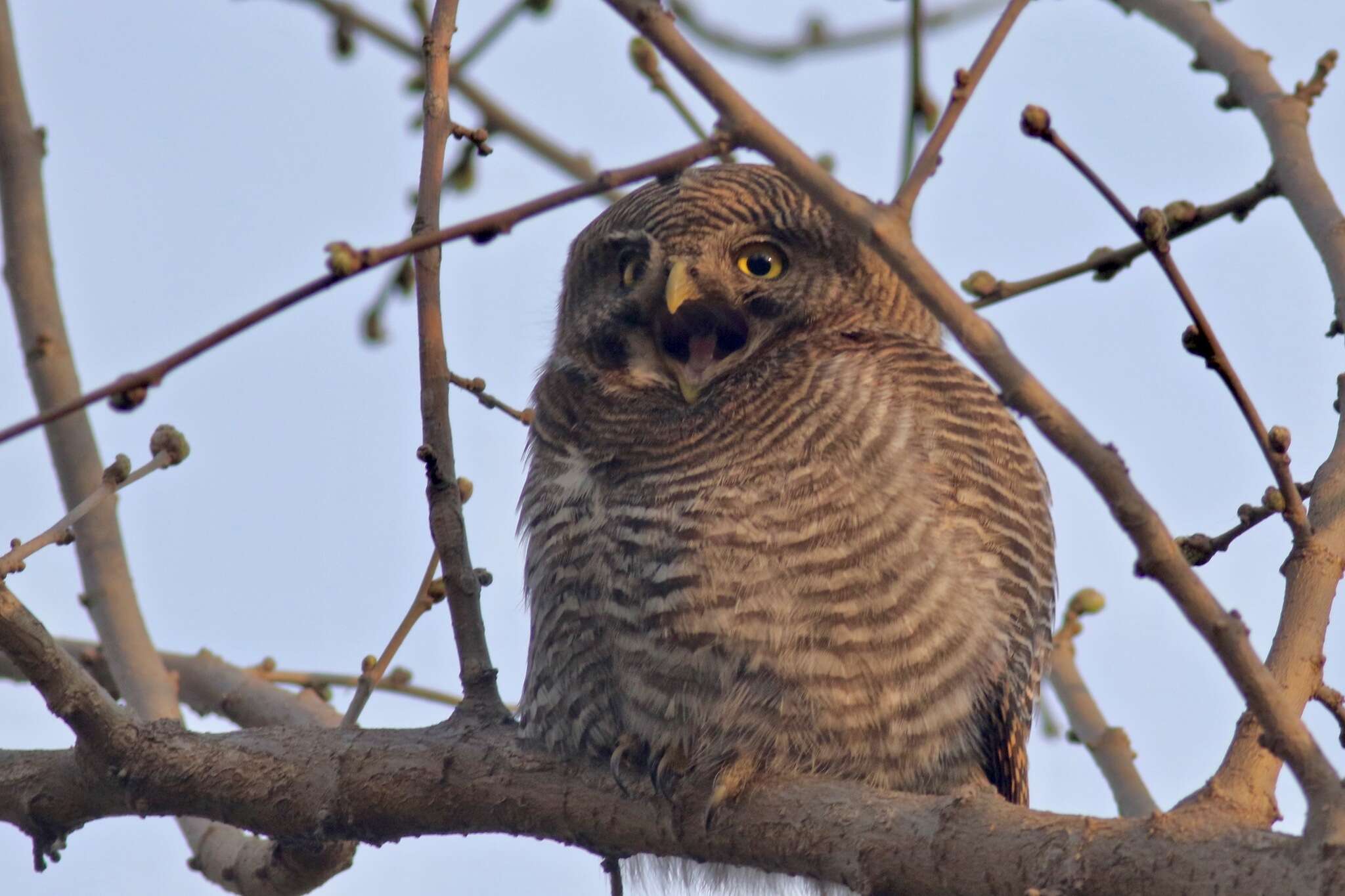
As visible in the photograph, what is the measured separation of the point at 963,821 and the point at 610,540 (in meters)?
1.41

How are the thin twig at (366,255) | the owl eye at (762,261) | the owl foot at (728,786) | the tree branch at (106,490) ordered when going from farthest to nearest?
the owl eye at (762,261) → the owl foot at (728,786) → the tree branch at (106,490) → the thin twig at (366,255)

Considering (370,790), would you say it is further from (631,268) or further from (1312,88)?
(1312,88)

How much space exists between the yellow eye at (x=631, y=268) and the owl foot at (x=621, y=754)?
1.43 m

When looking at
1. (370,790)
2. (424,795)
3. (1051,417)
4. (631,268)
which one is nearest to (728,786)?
(424,795)

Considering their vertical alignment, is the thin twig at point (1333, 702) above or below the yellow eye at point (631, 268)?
below

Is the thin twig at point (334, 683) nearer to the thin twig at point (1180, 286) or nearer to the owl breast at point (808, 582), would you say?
the owl breast at point (808, 582)

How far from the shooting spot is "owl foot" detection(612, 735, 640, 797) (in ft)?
12.0

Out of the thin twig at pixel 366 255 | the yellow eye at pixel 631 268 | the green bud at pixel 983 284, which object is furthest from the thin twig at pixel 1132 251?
the thin twig at pixel 366 255

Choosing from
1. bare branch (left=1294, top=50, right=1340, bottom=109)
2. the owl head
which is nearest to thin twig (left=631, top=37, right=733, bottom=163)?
the owl head

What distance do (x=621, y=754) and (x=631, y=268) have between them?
1.55 m

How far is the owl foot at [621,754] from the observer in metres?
3.66

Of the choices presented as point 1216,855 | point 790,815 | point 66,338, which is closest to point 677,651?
point 790,815

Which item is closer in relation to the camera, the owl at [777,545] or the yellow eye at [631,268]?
the owl at [777,545]

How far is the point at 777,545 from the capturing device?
12.4 ft
